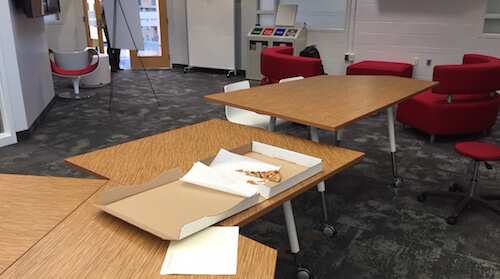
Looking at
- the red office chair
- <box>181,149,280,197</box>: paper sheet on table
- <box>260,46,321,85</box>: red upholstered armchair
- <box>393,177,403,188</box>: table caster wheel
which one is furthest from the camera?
the red office chair

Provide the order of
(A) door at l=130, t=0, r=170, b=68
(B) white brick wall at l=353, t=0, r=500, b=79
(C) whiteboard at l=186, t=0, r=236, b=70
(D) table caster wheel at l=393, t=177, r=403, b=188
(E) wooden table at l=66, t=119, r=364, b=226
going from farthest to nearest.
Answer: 1. (A) door at l=130, t=0, r=170, b=68
2. (C) whiteboard at l=186, t=0, r=236, b=70
3. (B) white brick wall at l=353, t=0, r=500, b=79
4. (D) table caster wheel at l=393, t=177, r=403, b=188
5. (E) wooden table at l=66, t=119, r=364, b=226

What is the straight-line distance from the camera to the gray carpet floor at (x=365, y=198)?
229 centimetres

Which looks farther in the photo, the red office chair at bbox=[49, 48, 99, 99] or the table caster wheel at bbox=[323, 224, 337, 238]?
the red office chair at bbox=[49, 48, 99, 99]

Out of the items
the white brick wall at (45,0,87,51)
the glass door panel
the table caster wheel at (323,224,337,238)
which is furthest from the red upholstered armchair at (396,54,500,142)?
the white brick wall at (45,0,87,51)

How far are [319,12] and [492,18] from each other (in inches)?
107

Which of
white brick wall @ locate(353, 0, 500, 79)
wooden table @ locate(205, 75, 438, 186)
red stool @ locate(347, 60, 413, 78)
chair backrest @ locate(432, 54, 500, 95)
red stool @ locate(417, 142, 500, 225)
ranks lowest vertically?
red stool @ locate(417, 142, 500, 225)

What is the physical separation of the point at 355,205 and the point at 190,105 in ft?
11.5

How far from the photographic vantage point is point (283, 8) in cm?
732

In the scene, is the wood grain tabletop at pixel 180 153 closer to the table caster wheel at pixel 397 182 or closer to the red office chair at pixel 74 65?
the table caster wheel at pixel 397 182

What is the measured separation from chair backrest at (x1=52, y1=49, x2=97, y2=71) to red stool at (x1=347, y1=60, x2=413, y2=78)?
4.06 metres

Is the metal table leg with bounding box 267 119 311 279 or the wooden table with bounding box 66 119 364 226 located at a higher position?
the wooden table with bounding box 66 119 364 226

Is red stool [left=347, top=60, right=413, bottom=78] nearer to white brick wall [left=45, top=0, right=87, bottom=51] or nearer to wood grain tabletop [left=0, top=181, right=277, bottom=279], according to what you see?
wood grain tabletop [left=0, top=181, right=277, bottom=279]

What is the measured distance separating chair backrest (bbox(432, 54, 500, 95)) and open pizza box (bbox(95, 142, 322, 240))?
3128 mm

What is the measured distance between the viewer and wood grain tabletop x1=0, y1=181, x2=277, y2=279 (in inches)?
38.7
